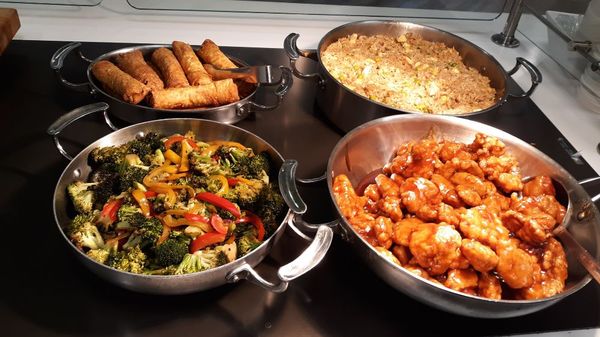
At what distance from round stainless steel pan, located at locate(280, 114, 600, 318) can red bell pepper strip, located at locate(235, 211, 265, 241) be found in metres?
0.13

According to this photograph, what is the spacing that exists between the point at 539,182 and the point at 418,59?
87cm

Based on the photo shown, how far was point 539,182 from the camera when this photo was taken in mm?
1381

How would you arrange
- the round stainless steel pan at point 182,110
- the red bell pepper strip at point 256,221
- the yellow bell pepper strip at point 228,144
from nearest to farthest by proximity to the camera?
the red bell pepper strip at point 256,221
the yellow bell pepper strip at point 228,144
the round stainless steel pan at point 182,110

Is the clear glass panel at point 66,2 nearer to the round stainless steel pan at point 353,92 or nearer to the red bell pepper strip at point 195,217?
the round stainless steel pan at point 353,92

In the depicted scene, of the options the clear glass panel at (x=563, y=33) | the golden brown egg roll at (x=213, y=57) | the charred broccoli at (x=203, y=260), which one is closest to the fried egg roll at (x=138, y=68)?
the golden brown egg roll at (x=213, y=57)

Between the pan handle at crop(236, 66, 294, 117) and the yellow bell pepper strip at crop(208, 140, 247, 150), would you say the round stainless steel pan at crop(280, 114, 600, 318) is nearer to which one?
the yellow bell pepper strip at crop(208, 140, 247, 150)

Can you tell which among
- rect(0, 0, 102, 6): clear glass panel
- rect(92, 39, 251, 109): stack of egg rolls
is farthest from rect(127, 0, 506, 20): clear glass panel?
rect(92, 39, 251, 109): stack of egg rolls

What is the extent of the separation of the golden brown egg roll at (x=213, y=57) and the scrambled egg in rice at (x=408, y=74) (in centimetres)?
41

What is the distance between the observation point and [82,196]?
120 cm

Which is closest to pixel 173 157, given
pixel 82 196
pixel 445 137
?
pixel 82 196

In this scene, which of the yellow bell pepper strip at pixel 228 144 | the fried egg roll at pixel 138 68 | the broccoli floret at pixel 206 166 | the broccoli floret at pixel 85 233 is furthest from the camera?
the fried egg roll at pixel 138 68

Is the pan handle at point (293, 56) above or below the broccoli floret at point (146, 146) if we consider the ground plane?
above

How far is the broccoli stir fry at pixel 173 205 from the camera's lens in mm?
1083

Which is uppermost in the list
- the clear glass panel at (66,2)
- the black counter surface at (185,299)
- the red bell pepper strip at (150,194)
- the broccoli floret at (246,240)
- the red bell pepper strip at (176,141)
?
the clear glass panel at (66,2)
